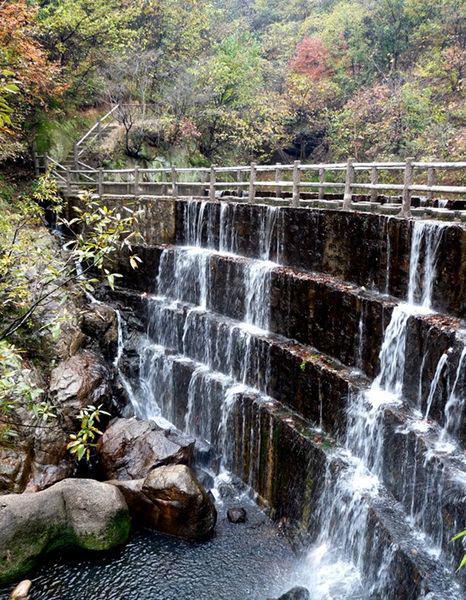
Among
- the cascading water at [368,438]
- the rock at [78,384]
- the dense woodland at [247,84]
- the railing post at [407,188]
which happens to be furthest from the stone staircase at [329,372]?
the dense woodland at [247,84]

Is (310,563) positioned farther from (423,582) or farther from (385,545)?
(423,582)

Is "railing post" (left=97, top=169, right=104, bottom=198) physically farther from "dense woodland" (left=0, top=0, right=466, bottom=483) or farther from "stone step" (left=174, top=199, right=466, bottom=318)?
"stone step" (left=174, top=199, right=466, bottom=318)

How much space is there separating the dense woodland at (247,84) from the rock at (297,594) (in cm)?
1640

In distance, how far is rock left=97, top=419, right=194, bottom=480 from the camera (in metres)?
10.6

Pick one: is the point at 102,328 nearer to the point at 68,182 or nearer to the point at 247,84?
the point at 68,182

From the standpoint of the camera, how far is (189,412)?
12.9 m

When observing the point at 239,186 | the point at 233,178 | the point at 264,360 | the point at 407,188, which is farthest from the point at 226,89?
the point at 264,360

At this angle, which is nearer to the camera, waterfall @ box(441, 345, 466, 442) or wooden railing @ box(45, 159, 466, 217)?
waterfall @ box(441, 345, 466, 442)

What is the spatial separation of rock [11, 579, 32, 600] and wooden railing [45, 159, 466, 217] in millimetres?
9231

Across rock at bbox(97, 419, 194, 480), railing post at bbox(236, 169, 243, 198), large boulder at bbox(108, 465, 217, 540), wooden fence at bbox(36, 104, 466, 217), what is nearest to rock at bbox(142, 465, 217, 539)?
large boulder at bbox(108, 465, 217, 540)

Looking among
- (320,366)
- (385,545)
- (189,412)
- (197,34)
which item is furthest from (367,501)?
(197,34)

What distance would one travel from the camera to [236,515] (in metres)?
9.80

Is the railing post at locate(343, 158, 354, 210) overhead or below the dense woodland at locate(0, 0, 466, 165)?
below

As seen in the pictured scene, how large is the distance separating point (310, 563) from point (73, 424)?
5809mm
